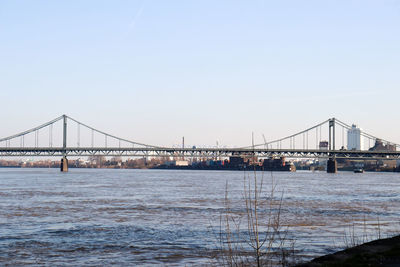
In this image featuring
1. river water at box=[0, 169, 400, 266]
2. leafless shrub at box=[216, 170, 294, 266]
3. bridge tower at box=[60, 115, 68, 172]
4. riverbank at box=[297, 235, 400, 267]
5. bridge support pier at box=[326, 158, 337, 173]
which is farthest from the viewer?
bridge support pier at box=[326, 158, 337, 173]

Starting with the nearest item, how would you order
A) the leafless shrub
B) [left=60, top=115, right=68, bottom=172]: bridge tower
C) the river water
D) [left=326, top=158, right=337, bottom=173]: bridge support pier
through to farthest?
1. the leafless shrub
2. the river water
3. [left=60, top=115, right=68, bottom=172]: bridge tower
4. [left=326, top=158, right=337, bottom=173]: bridge support pier

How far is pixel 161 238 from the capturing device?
15.9 m

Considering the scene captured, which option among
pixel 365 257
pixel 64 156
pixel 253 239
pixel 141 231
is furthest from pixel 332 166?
pixel 365 257

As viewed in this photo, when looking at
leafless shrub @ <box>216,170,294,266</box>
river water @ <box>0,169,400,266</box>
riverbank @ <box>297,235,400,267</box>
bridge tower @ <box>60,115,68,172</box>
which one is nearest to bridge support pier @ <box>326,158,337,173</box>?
bridge tower @ <box>60,115,68,172</box>

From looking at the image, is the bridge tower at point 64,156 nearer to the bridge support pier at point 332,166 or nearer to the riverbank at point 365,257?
the bridge support pier at point 332,166

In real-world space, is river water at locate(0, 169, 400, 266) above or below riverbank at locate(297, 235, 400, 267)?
below

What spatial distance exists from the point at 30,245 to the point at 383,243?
28.9 feet

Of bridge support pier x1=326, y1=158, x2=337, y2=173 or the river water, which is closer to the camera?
the river water

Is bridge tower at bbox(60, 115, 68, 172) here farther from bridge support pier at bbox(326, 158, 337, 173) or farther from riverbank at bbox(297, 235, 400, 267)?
riverbank at bbox(297, 235, 400, 267)

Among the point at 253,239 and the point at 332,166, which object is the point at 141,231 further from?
the point at 332,166

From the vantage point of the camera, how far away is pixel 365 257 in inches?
383

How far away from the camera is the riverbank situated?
30.4 ft

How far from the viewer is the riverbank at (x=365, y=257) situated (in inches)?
364

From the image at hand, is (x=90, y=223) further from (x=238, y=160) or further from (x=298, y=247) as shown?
(x=238, y=160)
